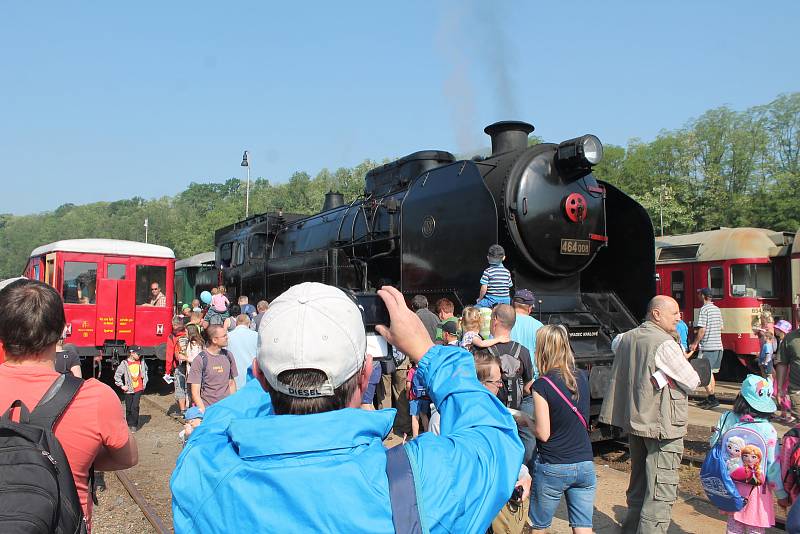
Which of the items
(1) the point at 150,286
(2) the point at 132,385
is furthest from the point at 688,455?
(1) the point at 150,286

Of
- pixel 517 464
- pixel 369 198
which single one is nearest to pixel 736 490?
pixel 517 464

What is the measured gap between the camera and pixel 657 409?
13.9 ft

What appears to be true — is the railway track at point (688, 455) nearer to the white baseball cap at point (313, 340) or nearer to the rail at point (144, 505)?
the rail at point (144, 505)

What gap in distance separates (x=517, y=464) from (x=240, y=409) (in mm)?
684

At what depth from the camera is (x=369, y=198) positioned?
1048cm

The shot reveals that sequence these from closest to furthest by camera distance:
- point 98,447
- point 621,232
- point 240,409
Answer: point 240,409, point 98,447, point 621,232

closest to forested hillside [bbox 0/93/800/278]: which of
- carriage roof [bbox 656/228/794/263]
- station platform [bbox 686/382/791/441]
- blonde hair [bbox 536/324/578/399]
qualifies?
carriage roof [bbox 656/228/794/263]

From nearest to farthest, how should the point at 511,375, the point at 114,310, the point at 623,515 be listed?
the point at 511,375 → the point at 623,515 → the point at 114,310

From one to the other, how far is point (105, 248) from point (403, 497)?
12.0 meters

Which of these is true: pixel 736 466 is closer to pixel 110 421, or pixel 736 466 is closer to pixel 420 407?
pixel 420 407

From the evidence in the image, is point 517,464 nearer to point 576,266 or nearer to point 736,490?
point 736,490

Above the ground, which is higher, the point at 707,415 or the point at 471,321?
the point at 471,321

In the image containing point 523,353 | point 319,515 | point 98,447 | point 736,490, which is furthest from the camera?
point 523,353

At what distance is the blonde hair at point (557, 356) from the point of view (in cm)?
391
